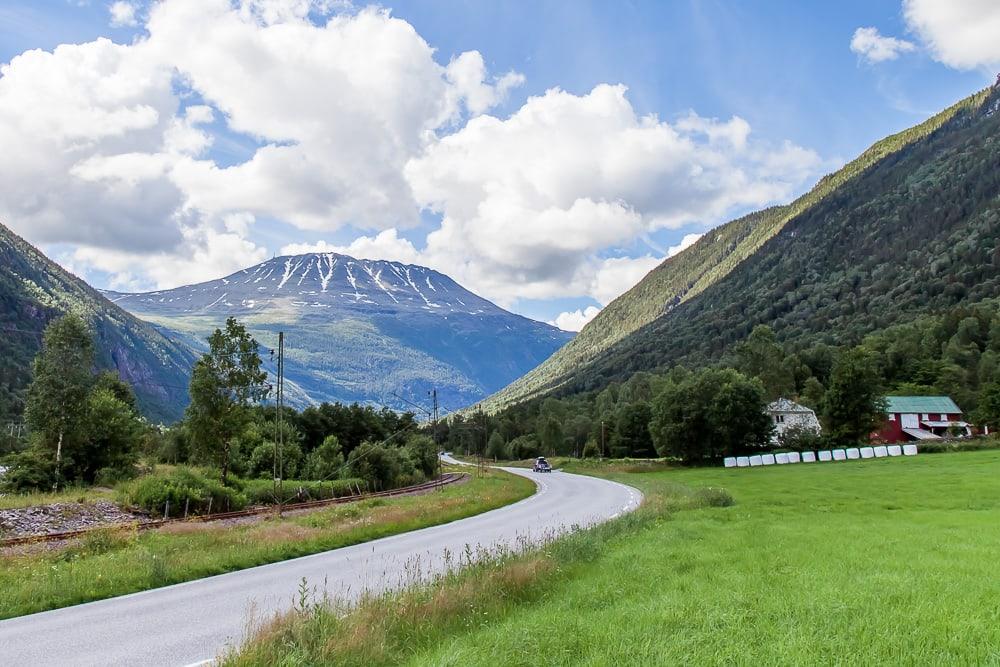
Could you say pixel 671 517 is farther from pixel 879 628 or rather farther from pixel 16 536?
pixel 16 536

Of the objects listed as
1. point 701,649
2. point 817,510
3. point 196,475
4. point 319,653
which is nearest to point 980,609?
point 701,649

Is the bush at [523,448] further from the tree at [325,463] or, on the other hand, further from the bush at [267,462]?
the bush at [267,462]

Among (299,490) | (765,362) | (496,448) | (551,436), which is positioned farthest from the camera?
(496,448)

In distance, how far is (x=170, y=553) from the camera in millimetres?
20906

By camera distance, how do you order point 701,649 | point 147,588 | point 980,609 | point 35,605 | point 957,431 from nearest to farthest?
point 701,649 < point 980,609 < point 35,605 < point 147,588 < point 957,431

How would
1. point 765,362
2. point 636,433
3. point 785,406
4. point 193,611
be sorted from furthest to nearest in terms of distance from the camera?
point 765,362, point 785,406, point 636,433, point 193,611

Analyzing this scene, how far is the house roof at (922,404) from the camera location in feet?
401

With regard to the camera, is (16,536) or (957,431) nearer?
(16,536)

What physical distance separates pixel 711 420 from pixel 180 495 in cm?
6805

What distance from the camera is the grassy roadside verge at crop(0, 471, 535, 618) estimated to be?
49.9 ft

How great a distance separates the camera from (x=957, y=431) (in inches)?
4114

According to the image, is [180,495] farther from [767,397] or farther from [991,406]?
[991,406]

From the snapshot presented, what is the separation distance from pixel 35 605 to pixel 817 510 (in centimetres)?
2948

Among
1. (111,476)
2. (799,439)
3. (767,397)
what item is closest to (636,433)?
(767,397)
